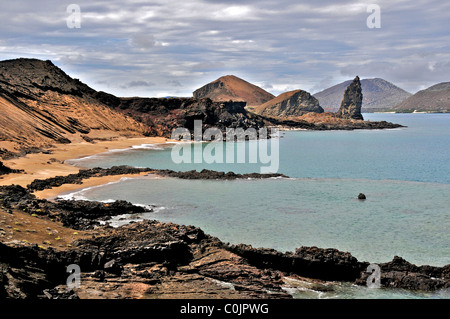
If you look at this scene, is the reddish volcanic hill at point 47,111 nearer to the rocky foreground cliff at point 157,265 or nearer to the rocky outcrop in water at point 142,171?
the rocky outcrop in water at point 142,171

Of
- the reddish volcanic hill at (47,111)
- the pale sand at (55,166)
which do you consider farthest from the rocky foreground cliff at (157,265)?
the reddish volcanic hill at (47,111)

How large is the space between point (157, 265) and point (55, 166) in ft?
130

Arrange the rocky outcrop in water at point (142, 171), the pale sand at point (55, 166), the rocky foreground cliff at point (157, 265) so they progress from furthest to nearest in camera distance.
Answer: the rocky outcrop in water at point (142, 171), the pale sand at point (55, 166), the rocky foreground cliff at point (157, 265)

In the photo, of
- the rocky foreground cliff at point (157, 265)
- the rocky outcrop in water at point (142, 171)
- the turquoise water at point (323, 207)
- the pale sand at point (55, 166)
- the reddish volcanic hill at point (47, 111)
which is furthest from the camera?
the reddish volcanic hill at point (47, 111)

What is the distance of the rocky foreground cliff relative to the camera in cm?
1529

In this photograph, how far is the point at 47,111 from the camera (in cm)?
8656

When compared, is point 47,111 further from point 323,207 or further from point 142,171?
point 323,207

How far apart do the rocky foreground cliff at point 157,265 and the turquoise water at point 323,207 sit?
59.9 inches

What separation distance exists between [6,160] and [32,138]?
661 inches

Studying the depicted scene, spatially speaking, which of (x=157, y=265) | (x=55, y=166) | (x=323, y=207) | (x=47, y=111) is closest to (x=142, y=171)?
(x=55, y=166)

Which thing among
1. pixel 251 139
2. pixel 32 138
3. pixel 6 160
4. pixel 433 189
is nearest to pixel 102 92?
pixel 251 139

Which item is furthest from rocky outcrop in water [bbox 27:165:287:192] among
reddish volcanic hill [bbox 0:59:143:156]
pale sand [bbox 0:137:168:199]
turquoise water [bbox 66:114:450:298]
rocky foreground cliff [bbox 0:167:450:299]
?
rocky foreground cliff [bbox 0:167:450:299]

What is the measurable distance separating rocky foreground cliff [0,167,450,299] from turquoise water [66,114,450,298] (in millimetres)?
1522

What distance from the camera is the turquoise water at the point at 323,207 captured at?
24.8 m
